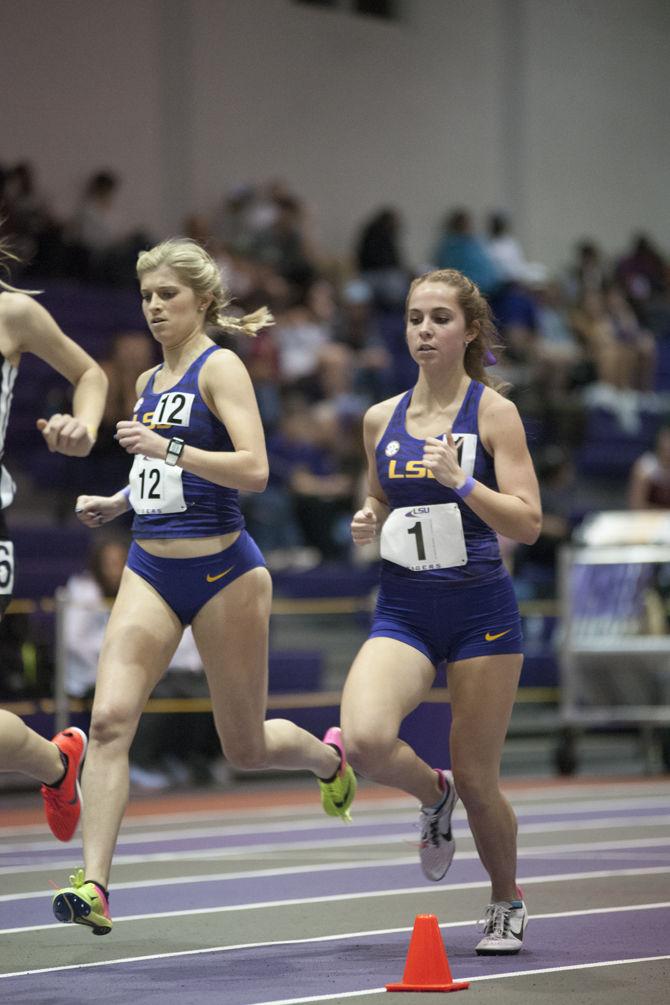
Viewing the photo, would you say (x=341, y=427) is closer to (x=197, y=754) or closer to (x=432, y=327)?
(x=197, y=754)

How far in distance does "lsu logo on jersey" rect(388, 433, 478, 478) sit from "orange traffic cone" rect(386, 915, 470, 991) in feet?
4.47

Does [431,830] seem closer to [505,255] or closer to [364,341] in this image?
[364,341]

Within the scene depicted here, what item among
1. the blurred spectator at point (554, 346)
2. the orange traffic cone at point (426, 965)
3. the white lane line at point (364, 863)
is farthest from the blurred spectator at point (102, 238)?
the orange traffic cone at point (426, 965)

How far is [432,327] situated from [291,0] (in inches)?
571

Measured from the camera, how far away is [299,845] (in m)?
8.49

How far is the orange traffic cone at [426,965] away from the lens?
4715 millimetres

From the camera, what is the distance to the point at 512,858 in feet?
17.7

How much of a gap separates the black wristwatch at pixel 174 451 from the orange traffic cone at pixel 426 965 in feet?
4.88

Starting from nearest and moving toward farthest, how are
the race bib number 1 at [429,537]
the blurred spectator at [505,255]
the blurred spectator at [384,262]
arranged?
the race bib number 1 at [429,537]
the blurred spectator at [384,262]
the blurred spectator at [505,255]

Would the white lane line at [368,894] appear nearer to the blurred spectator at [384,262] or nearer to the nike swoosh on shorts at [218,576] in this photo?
the nike swoosh on shorts at [218,576]

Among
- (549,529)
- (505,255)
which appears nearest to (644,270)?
(505,255)

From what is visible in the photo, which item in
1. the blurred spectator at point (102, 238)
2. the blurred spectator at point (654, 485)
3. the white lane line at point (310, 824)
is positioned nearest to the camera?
the white lane line at point (310, 824)

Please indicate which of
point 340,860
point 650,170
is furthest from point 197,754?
point 650,170

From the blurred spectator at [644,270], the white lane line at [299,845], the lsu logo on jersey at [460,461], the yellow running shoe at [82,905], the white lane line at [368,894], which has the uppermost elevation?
the blurred spectator at [644,270]
